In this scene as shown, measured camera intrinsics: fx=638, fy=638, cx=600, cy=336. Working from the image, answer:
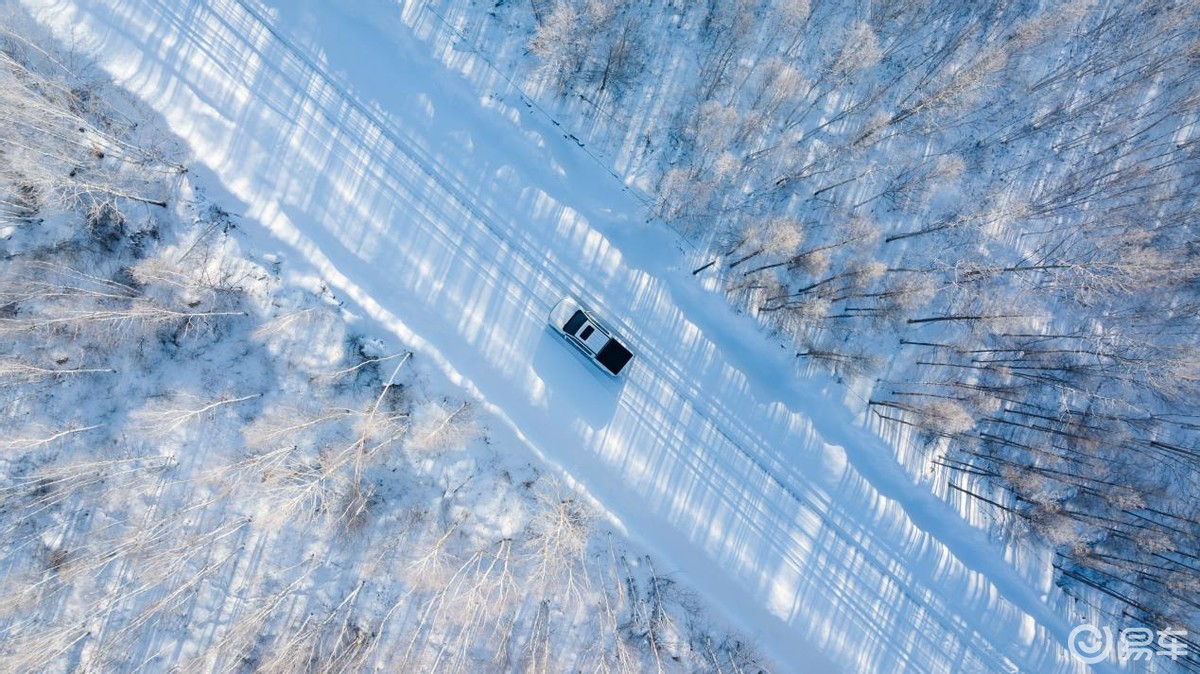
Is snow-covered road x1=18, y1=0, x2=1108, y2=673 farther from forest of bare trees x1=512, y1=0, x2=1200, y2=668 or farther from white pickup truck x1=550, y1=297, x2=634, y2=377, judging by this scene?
forest of bare trees x1=512, y1=0, x2=1200, y2=668

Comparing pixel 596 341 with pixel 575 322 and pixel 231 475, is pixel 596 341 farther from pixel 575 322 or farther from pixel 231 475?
pixel 231 475

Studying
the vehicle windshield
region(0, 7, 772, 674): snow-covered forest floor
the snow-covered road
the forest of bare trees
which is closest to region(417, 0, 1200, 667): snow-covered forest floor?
the forest of bare trees

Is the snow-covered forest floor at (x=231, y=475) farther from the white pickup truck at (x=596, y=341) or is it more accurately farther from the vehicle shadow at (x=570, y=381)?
the white pickup truck at (x=596, y=341)

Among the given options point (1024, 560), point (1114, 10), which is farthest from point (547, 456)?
point (1114, 10)

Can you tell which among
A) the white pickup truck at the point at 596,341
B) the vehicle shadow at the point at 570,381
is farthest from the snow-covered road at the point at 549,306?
the white pickup truck at the point at 596,341

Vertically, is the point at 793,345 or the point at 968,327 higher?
the point at 968,327

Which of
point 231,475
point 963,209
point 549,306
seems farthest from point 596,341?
point 963,209

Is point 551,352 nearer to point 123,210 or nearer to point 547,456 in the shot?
point 547,456
